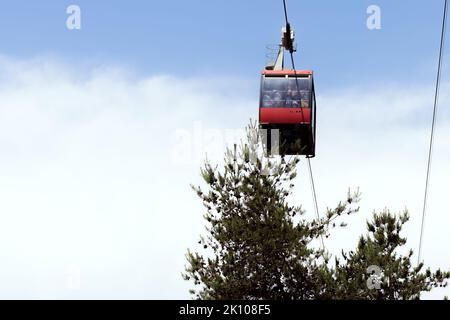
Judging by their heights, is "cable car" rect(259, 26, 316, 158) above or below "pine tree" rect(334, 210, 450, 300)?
above

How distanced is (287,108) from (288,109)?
68 millimetres

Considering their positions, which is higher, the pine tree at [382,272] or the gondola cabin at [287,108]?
the gondola cabin at [287,108]

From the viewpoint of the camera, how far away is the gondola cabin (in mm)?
33969

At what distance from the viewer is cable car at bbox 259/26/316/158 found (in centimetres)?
3397

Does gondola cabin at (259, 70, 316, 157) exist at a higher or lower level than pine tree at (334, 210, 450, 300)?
higher

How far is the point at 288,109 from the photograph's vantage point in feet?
112

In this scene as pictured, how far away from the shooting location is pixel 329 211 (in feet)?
118

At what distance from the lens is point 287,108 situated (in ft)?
112

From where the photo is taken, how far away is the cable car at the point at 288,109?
34.0 meters

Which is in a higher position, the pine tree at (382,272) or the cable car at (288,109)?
the cable car at (288,109)
